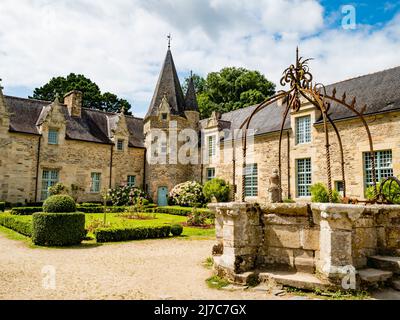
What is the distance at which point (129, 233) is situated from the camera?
37.2 feet

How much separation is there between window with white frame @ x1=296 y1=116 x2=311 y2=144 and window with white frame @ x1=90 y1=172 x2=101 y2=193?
1439cm

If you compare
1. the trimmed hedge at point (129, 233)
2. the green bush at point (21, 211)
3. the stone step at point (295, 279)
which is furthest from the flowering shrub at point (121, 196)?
the stone step at point (295, 279)

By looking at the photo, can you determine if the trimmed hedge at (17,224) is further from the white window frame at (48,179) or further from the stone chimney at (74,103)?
the stone chimney at (74,103)

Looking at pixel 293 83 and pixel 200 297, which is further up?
pixel 293 83

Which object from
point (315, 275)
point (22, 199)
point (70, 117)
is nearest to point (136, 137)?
point (70, 117)

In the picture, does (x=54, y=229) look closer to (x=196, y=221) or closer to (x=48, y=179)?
(x=196, y=221)

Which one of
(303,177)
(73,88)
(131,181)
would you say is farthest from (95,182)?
(73,88)

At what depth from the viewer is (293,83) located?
6852 millimetres

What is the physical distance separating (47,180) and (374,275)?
21.0m

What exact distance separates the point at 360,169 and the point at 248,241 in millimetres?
10988

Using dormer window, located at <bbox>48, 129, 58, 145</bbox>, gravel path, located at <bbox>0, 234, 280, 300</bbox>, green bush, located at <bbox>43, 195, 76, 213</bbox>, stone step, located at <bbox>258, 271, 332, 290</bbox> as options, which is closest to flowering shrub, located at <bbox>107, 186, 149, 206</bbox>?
dormer window, located at <bbox>48, 129, 58, 145</bbox>

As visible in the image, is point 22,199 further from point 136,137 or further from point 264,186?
point 264,186

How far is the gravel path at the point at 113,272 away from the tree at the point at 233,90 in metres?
27.4
